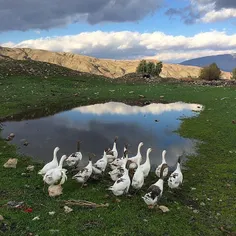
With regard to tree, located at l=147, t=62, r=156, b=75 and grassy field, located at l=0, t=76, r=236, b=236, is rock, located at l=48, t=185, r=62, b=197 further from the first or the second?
tree, located at l=147, t=62, r=156, b=75

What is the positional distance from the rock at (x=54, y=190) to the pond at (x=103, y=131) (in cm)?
462

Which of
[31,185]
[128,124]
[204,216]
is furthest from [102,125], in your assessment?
[204,216]

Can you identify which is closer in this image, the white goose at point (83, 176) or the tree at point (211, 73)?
the white goose at point (83, 176)

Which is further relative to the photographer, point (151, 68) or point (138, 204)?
point (151, 68)

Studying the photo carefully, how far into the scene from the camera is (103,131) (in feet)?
82.7

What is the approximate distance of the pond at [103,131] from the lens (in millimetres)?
20156

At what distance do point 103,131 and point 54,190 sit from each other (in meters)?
12.6

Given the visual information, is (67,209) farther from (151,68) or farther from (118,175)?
(151,68)

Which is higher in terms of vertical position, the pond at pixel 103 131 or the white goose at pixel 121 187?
the white goose at pixel 121 187

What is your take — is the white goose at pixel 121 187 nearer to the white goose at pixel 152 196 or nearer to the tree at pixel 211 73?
the white goose at pixel 152 196

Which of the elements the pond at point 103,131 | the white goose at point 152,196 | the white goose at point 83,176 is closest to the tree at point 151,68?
the pond at point 103,131

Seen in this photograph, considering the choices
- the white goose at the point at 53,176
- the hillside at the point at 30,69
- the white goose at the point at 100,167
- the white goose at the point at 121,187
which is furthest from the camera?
the hillside at the point at 30,69

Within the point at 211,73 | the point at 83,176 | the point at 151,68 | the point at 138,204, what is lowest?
the point at 211,73

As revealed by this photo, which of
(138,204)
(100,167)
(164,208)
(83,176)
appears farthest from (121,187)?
(100,167)
